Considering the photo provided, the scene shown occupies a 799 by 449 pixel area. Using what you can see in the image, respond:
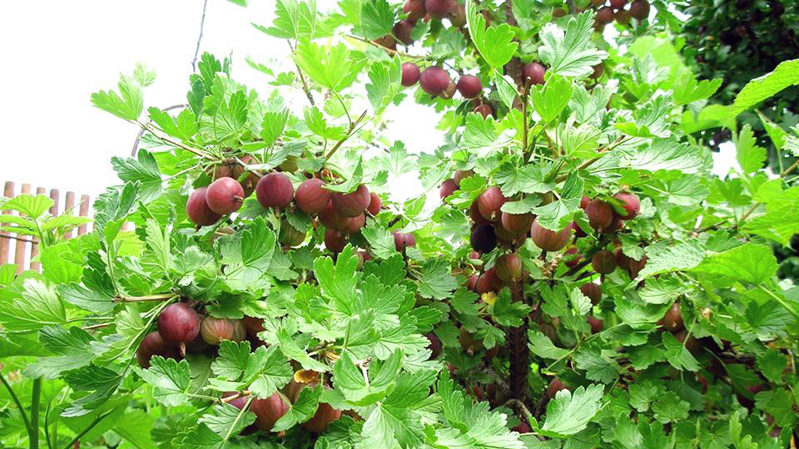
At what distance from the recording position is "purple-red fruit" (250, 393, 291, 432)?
0.44 m

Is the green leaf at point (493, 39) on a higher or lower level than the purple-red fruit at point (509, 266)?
higher

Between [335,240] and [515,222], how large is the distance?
0.19 meters

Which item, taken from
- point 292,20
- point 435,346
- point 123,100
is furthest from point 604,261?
point 123,100

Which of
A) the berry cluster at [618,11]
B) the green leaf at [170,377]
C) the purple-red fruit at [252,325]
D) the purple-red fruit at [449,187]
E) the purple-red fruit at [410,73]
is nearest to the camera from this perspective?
the green leaf at [170,377]

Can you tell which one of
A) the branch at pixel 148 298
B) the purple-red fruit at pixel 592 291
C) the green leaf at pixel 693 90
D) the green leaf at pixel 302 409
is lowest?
the purple-red fruit at pixel 592 291

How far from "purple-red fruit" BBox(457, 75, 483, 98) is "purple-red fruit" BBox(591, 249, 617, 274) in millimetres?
329

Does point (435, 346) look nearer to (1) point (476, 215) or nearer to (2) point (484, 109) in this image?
(1) point (476, 215)

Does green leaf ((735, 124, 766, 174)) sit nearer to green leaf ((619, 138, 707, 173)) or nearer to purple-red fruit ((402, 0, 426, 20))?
green leaf ((619, 138, 707, 173))

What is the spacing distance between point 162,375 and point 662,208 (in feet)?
2.03

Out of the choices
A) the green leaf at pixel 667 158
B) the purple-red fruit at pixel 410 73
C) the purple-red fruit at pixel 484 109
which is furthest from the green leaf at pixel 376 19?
the green leaf at pixel 667 158

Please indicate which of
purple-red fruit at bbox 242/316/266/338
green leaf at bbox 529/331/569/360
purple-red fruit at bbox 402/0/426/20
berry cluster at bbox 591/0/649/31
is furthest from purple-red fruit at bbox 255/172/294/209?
berry cluster at bbox 591/0/649/31

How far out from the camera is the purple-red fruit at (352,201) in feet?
1.83

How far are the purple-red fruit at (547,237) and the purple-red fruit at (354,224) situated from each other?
18 centimetres

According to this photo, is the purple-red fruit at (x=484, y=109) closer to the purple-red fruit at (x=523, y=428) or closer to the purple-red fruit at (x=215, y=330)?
the purple-red fruit at (x=523, y=428)
